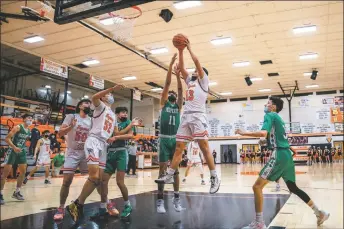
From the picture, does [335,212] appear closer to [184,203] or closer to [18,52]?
[184,203]

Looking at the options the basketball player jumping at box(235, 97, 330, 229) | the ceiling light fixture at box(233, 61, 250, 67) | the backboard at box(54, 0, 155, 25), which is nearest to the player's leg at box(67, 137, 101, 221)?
the backboard at box(54, 0, 155, 25)

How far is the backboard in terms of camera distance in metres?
3.84

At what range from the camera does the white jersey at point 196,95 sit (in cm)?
292

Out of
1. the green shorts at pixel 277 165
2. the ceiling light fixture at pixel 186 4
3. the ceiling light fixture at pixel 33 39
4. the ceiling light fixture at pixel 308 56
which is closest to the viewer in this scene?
the green shorts at pixel 277 165

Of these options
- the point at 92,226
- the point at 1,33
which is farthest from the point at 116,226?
the point at 1,33

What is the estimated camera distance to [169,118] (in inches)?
145

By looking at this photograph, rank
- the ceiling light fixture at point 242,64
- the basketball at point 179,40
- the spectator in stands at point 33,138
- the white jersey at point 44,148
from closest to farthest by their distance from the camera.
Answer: the basketball at point 179,40
the white jersey at point 44,148
the spectator in stands at point 33,138
the ceiling light fixture at point 242,64

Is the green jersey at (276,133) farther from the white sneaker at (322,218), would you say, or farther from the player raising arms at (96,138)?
the player raising arms at (96,138)

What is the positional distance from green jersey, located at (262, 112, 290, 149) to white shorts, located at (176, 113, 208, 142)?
46.0 inches

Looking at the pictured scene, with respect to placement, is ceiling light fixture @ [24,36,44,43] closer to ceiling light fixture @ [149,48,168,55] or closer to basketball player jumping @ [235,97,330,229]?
ceiling light fixture @ [149,48,168,55]

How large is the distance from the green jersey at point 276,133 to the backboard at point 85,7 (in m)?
2.24

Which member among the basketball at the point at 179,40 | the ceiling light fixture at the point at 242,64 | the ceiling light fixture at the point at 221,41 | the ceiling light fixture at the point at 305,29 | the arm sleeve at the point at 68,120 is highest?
the ceiling light fixture at the point at 305,29

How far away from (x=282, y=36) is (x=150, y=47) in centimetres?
542

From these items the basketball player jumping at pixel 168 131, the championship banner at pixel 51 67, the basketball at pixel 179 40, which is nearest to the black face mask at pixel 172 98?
the basketball player jumping at pixel 168 131
